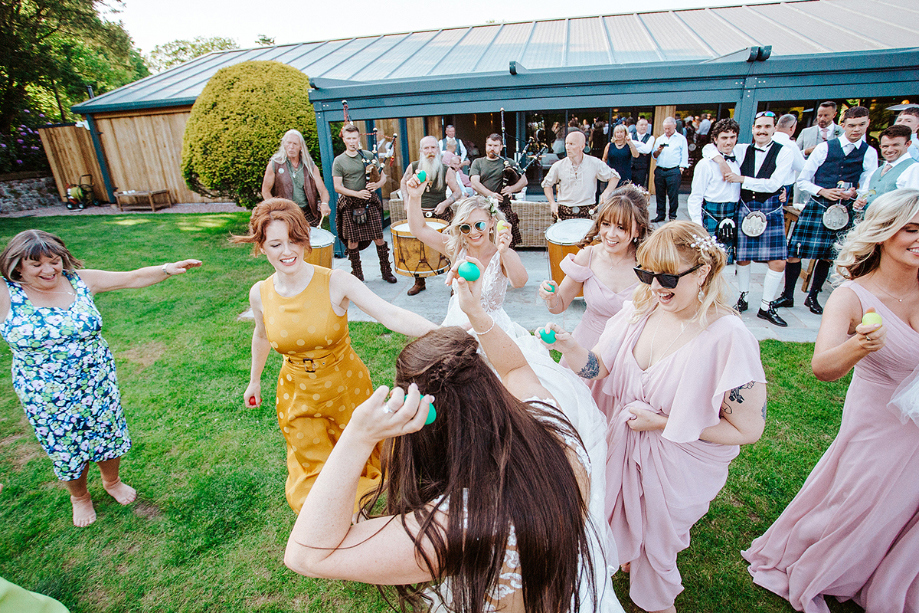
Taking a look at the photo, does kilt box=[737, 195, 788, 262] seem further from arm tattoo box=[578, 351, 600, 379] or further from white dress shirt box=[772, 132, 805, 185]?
arm tattoo box=[578, 351, 600, 379]

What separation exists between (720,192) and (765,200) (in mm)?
485

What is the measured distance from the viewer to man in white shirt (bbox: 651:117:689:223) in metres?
9.44

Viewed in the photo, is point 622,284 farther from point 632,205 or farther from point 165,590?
point 165,590

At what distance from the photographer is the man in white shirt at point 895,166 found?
4684mm

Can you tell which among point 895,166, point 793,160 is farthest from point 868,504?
point 793,160

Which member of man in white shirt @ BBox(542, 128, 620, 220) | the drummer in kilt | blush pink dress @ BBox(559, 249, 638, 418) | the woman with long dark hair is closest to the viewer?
the woman with long dark hair

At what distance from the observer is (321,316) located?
2.75 meters

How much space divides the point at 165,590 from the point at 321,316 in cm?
183

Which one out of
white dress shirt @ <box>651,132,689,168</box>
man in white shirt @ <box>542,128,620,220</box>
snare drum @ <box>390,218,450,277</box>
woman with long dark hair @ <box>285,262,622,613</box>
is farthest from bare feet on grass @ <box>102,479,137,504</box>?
white dress shirt @ <box>651,132,689,168</box>

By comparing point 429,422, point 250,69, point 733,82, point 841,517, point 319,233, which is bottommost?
point 841,517

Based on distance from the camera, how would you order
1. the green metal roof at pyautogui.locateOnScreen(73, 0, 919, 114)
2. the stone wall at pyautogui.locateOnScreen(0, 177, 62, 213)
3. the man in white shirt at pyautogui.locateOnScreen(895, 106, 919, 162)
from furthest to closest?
the stone wall at pyautogui.locateOnScreen(0, 177, 62, 213) < the green metal roof at pyautogui.locateOnScreen(73, 0, 919, 114) < the man in white shirt at pyautogui.locateOnScreen(895, 106, 919, 162)

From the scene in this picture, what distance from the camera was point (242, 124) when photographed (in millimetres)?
9617

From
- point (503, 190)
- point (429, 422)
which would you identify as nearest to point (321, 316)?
point (429, 422)

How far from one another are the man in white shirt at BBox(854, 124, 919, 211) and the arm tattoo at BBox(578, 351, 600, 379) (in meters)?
4.23
